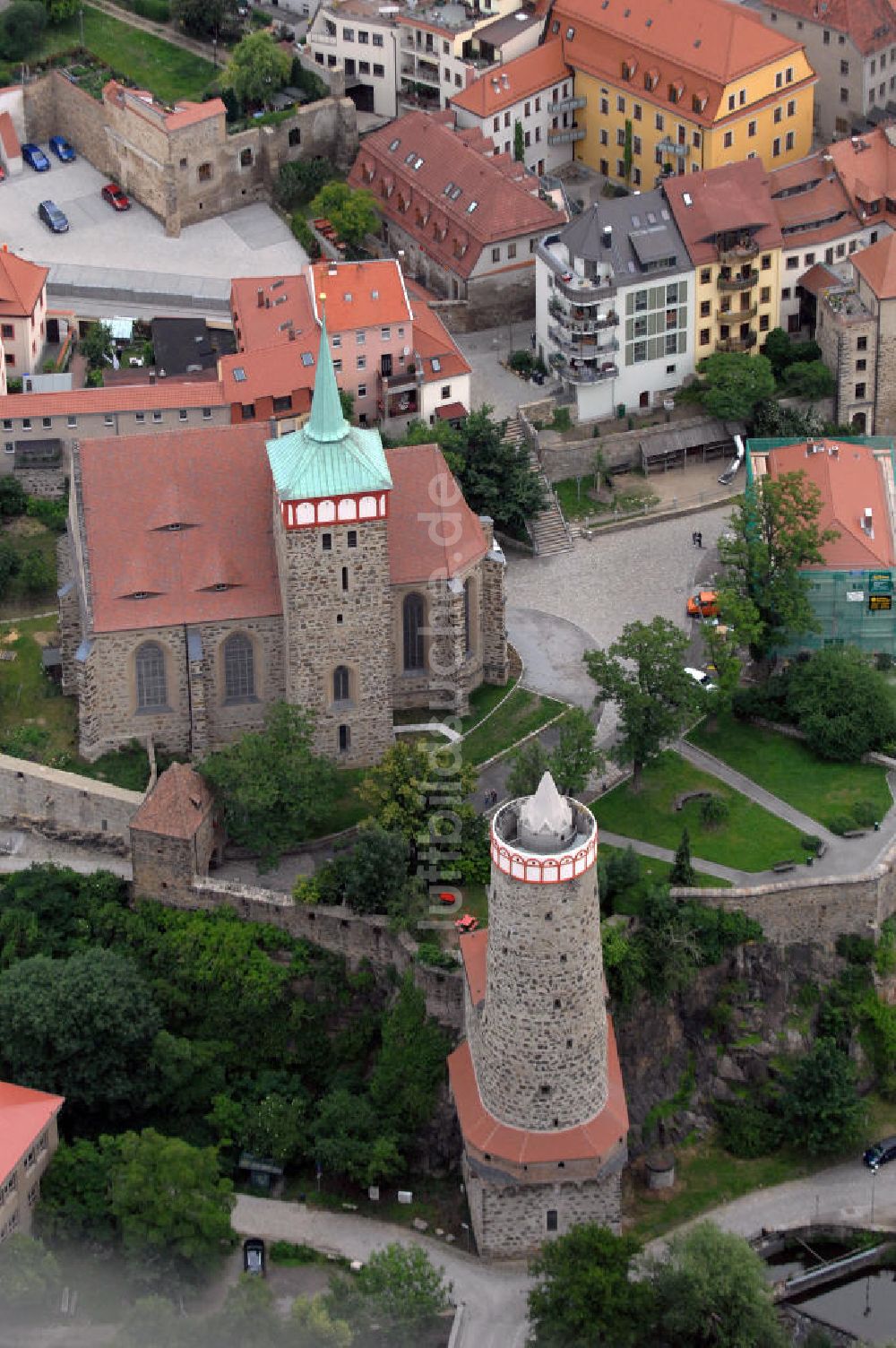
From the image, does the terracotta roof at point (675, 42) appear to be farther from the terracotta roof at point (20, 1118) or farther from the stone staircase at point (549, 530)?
the terracotta roof at point (20, 1118)

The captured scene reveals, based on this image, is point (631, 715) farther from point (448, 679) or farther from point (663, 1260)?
point (663, 1260)

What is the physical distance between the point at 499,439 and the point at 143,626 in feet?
82.4

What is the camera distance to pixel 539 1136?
133 m

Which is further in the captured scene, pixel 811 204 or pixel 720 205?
pixel 811 204

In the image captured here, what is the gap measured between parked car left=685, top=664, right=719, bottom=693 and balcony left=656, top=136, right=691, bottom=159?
33620 millimetres

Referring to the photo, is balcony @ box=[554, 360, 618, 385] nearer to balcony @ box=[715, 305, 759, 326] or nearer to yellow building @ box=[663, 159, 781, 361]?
yellow building @ box=[663, 159, 781, 361]

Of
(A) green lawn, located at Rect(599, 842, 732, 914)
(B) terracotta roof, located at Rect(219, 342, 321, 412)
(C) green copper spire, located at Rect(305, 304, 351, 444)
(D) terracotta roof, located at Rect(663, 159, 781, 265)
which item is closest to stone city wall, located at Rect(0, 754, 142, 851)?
(C) green copper spire, located at Rect(305, 304, 351, 444)

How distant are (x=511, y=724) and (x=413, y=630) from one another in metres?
6.12

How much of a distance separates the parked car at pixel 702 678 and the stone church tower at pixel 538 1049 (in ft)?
59.4

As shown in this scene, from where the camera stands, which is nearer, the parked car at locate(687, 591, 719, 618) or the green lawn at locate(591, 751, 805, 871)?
the green lawn at locate(591, 751, 805, 871)

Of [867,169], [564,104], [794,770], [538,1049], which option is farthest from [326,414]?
[564,104]

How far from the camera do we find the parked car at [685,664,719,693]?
14911 cm

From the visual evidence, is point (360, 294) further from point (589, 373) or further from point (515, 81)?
point (515, 81)

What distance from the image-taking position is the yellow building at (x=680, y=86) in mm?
177000
